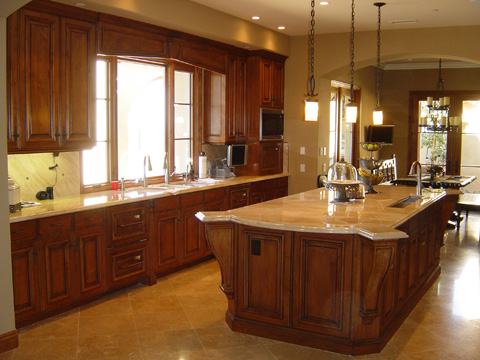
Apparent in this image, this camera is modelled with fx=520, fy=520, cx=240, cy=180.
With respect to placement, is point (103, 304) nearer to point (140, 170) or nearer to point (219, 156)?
point (140, 170)

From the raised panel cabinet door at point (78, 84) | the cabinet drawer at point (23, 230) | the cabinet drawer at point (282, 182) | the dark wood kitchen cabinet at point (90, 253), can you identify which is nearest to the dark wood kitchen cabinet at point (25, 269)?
the cabinet drawer at point (23, 230)

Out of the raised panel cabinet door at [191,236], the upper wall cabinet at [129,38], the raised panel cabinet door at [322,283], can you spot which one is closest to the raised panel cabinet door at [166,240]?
the raised panel cabinet door at [191,236]

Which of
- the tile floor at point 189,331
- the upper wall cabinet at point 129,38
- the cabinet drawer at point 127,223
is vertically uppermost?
the upper wall cabinet at point 129,38

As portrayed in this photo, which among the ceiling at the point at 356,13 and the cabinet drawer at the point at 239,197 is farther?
the cabinet drawer at the point at 239,197

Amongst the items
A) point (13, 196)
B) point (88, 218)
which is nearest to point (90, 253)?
point (88, 218)

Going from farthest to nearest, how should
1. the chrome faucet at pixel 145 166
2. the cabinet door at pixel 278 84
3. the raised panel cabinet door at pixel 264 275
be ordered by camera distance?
1. the cabinet door at pixel 278 84
2. the chrome faucet at pixel 145 166
3. the raised panel cabinet door at pixel 264 275

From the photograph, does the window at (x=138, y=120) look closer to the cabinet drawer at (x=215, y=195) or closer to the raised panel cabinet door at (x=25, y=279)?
the cabinet drawer at (x=215, y=195)

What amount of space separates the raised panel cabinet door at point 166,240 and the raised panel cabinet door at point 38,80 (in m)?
1.35

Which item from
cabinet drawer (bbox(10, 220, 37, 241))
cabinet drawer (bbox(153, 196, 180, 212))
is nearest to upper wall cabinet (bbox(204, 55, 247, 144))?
cabinet drawer (bbox(153, 196, 180, 212))

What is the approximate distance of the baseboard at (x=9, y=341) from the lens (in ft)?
11.8

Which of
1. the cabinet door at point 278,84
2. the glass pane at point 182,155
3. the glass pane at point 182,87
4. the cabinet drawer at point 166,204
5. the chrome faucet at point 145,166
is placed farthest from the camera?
the cabinet door at point 278,84

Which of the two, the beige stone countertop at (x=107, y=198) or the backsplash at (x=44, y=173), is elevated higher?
the backsplash at (x=44, y=173)

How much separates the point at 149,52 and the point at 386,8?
266cm

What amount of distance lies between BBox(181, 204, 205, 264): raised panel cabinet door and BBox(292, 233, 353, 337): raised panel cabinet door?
2.07 m
